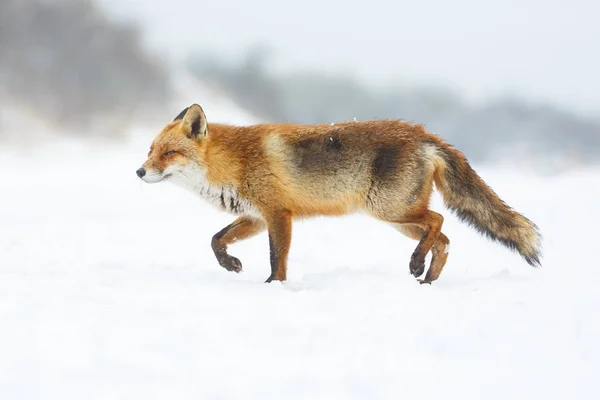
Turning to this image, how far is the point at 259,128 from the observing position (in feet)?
18.7

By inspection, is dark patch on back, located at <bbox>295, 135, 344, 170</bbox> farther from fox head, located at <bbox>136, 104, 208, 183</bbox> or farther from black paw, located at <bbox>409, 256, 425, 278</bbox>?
black paw, located at <bbox>409, 256, 425, 278</bbox>

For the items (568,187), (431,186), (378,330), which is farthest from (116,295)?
(568,187)

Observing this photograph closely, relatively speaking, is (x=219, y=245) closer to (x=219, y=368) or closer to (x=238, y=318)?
(x=238, y=318)

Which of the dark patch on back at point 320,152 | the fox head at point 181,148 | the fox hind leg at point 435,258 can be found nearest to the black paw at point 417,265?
the fox hind leg at point 435,258

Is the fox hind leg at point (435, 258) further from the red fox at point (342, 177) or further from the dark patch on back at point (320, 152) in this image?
the dark patch on back at point (320, 152)

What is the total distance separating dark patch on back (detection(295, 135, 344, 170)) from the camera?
17.7 feet

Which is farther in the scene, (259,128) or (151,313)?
(259,128)

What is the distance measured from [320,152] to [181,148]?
50.7 inches

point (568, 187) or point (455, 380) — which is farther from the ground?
point (568, 187)

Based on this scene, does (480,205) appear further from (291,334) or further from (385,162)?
(291,334)

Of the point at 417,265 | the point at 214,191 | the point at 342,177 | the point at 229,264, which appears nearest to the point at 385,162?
the point at 342,177

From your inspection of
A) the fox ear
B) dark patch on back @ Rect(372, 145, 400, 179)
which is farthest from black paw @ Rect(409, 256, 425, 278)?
the fox ear

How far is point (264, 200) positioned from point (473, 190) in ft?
6.39

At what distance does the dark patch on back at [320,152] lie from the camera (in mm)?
5402
